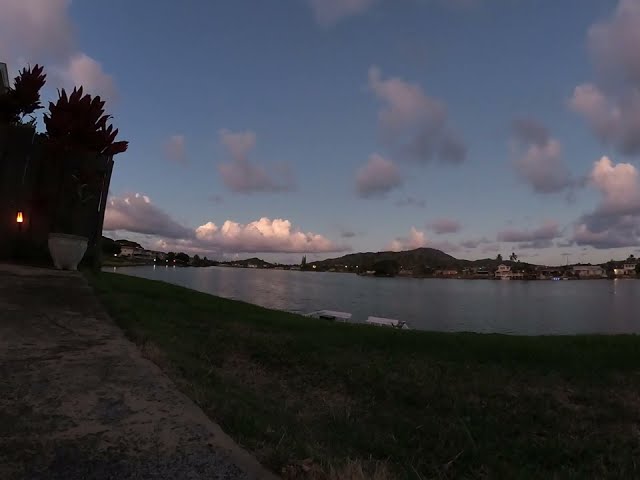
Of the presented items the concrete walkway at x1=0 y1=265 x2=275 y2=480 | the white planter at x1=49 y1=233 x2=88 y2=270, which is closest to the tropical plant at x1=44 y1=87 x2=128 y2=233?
the white planter at x1=49 y1=233 x2=88 y2=270

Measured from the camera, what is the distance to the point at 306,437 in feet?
10.8

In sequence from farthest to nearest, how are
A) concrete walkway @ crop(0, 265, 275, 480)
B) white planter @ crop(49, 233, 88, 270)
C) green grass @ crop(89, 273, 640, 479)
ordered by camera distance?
white planter @ crop(49, 233, 88, 270)
green grass @ crop(89, 273, 640, 479)
concrete walkway @ crop(0, 265, 275, 480)

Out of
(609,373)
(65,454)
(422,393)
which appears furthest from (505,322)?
(65,454)

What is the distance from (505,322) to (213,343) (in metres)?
35.9

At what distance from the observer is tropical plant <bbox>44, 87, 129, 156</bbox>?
11.8 meters

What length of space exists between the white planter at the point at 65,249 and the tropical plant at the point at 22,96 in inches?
189

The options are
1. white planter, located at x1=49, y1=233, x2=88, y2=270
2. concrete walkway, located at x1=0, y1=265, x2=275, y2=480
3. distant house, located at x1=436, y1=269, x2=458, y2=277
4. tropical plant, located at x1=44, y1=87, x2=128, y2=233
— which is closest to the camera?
concrete walkway, located at x1=0, y1=265, x2=275, y2=480

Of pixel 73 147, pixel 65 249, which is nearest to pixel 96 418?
pixel 65 249

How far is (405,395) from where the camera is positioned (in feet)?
18.4

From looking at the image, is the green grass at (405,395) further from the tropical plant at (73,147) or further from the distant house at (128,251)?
the distant house at (128,251)

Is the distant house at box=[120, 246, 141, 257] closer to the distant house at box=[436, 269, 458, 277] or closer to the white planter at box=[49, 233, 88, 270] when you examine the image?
the distant house at box=[436, 269, 458, 277]

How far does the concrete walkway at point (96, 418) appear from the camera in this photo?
2006 mm

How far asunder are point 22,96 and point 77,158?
248 centimetres

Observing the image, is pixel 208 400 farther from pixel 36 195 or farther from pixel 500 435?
pixel 36 195
